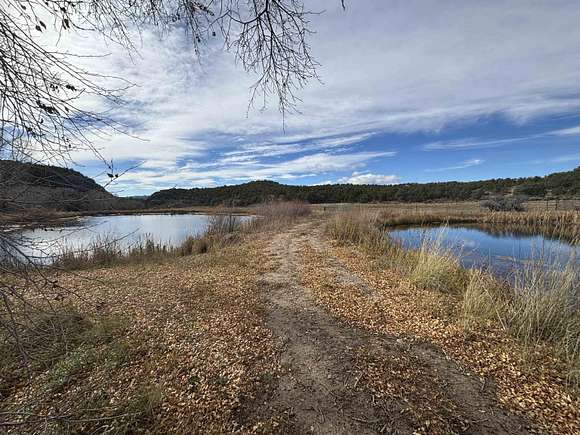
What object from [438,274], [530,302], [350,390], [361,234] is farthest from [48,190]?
[361,234]

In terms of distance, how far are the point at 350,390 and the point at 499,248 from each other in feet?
40.8

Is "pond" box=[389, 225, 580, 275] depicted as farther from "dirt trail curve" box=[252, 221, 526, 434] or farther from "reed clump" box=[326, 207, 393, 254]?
"dirt trail curve" box=[252, 221, 526, 434]

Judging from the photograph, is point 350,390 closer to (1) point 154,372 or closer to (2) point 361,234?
(1) point 154,372

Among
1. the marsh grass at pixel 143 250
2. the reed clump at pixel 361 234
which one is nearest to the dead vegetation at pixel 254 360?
the marsh grass at pixel 143 250

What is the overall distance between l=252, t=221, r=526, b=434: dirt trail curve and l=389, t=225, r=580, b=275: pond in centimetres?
259

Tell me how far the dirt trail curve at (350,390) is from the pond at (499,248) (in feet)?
8.51

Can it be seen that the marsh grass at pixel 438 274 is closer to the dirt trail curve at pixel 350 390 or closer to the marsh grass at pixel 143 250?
the dirt trail curve at pixel 350 390

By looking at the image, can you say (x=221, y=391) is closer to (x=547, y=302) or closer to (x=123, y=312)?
(x=123, y=312)

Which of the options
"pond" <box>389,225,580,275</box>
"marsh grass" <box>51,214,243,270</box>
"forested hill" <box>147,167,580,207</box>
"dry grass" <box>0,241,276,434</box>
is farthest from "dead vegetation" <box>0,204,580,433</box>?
"forested hill" <box>147,167,580,207</box>

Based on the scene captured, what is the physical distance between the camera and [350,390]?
271 centimetres

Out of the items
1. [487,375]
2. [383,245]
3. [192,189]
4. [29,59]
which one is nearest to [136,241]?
[383,245]

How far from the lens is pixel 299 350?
3432 mm

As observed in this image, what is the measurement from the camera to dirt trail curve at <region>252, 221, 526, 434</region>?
7.64ft

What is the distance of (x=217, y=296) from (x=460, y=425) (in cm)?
418
